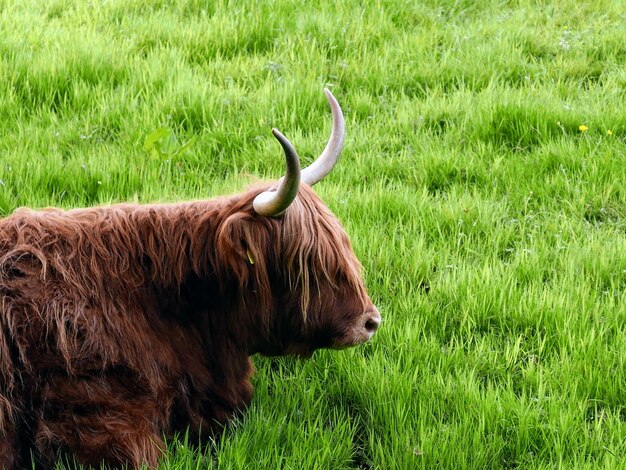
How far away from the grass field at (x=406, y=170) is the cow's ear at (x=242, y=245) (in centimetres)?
65

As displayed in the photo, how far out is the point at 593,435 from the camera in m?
3.70

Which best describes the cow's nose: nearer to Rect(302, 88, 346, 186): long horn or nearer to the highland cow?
the highland cow

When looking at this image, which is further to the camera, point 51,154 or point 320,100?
point 320,100

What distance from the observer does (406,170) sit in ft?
19.2

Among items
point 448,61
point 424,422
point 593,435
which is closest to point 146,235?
point 424,422

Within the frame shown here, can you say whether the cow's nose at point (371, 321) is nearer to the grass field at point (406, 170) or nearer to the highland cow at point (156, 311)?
the highland cow at point (156, 311)

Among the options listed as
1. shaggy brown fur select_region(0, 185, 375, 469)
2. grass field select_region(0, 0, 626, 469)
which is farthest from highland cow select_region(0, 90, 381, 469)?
grass field select_region(0, 0, 626, 469)

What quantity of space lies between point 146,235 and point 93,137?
2491mm

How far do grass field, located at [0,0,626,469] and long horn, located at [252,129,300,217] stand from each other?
2.52 ft

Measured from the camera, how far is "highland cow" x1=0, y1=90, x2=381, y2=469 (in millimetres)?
3262

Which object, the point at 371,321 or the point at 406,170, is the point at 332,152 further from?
the point at 406,170

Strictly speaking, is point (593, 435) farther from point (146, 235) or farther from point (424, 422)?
point (146, 235)

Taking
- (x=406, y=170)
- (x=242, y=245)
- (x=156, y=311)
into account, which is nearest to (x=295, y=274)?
(x=242, y=245)

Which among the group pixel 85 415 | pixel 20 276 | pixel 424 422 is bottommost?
pixel 424 422
